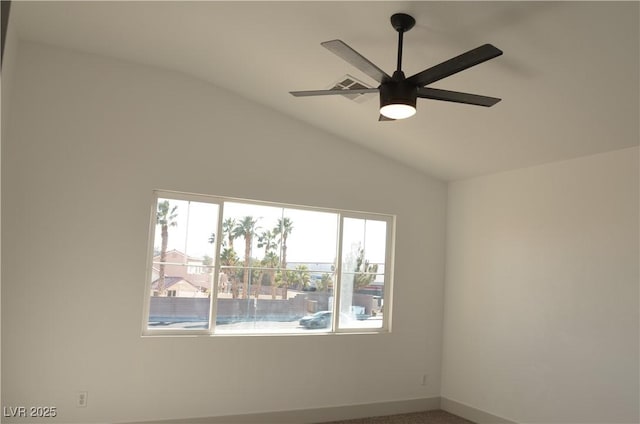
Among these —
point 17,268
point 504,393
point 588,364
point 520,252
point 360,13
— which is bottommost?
point 504,393

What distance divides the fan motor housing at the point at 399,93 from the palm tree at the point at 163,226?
2.53 m

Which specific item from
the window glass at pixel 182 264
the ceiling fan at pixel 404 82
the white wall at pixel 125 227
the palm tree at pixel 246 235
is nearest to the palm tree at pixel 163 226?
the window glass at pixel 182 264

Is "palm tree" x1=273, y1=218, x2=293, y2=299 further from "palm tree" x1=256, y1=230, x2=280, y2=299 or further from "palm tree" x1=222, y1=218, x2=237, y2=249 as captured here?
"palm tree" x1=222, y1=218, x2=237, y2=249

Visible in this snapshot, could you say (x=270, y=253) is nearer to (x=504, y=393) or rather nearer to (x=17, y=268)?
(x=17, y=268)

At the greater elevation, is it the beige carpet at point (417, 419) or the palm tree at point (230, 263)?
the palm tree at point (230, 263)

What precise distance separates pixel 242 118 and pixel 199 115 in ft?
1.36

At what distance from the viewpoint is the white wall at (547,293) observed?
391 cm

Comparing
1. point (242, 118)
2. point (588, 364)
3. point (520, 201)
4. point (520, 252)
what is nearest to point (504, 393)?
point (588, 364)

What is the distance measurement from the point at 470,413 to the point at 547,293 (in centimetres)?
156

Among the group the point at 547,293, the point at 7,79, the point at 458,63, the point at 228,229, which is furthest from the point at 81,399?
the point at 547,293

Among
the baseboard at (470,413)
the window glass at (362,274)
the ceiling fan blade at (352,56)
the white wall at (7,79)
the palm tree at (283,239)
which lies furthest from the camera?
the window glass at (362,274)

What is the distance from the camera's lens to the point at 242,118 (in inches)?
187

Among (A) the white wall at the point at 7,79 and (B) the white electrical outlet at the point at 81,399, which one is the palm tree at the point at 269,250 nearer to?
(B) the white electrical outlet at the point at 81,399

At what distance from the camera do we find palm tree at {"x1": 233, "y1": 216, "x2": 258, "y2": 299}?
474cm
